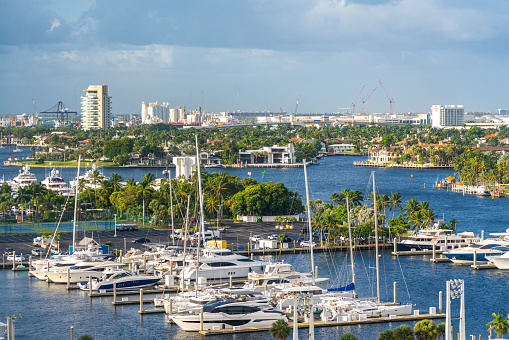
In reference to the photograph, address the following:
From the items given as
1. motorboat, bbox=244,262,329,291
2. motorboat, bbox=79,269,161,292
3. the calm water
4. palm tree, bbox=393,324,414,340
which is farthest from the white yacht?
palm tree, bbox=393,324,414,340

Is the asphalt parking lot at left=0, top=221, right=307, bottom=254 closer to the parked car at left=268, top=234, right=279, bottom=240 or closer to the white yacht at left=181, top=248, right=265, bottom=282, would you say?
the parked car at left=268, top=234, right=279, bottom=240

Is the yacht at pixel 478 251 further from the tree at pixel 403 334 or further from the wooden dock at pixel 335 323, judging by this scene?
the tree at pixel 403 334

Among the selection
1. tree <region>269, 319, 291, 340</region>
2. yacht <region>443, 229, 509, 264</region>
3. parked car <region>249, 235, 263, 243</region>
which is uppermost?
parked car <region>249, 235, 263, 243</region>

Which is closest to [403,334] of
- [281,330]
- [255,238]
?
[281,330]

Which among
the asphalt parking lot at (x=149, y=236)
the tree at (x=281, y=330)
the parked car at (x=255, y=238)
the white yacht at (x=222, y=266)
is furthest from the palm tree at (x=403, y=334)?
the parked car at (x=255, y=238)

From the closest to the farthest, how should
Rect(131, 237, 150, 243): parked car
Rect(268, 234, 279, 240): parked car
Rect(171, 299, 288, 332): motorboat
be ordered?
Rect(171, 299, 288, 332): motorboat
Rect(131, 237, 150, 243): parked car
Rect(268, 234, 279, 240): parked car

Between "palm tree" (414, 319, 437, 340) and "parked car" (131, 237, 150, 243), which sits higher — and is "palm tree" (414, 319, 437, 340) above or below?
below

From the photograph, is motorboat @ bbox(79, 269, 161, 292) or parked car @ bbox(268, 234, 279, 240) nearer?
motorboat @ bbox(79, 269, 161, 292)
